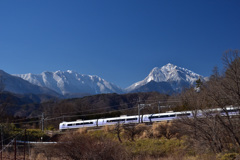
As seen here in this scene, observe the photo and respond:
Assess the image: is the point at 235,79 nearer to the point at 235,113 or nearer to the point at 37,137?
the point at 235,113

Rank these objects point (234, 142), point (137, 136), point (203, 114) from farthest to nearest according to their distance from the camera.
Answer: point (137, 136) → point (203, 114) → point (234, 142)

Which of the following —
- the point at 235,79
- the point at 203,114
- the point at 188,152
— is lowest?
the point at 188,152

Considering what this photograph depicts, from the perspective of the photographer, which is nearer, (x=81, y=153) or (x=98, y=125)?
(x=81, y=153)

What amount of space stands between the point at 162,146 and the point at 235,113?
29.9 feet

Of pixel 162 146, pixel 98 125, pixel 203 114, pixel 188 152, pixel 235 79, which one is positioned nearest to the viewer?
pixel 235 79

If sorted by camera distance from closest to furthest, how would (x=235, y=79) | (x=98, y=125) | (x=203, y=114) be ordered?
1. (x=235, y=79)
2. (x=203, y=114)
3. (x=98, y=125)

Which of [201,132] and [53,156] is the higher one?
[201,132]

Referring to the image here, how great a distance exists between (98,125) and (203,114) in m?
27.0

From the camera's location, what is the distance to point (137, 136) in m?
31.2

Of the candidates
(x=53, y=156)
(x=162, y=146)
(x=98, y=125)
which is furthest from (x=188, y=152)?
(x=98, y=125)

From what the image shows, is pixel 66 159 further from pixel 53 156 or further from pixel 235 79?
pixel 235 79

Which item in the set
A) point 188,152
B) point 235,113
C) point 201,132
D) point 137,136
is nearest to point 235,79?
point 235,113

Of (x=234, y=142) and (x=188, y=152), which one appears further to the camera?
(x=188, y=152)

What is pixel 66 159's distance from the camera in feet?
63.2
